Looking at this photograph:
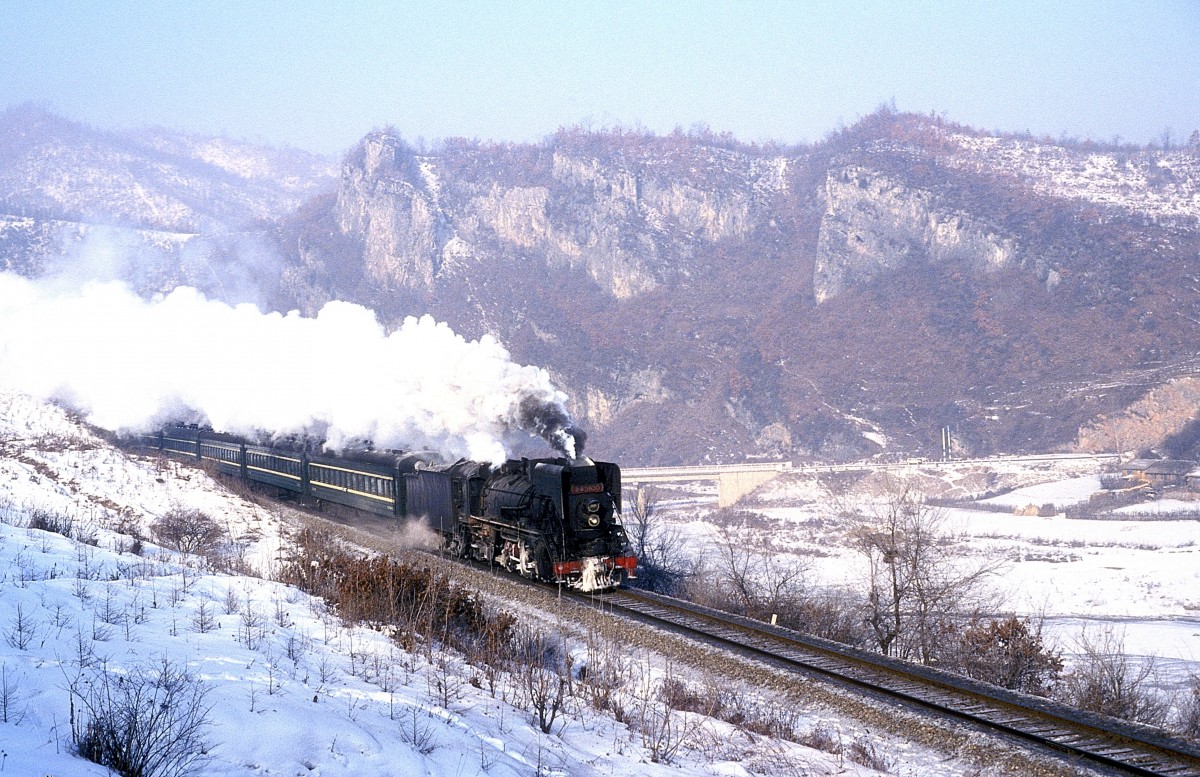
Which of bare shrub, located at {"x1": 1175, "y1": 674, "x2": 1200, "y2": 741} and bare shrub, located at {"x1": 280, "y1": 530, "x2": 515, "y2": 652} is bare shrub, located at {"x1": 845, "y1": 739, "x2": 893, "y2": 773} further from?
bare shrub, located at {"x1": 280, "y1": 530, "x2": 515, "y2": 652}

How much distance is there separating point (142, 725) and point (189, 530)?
24.0 m

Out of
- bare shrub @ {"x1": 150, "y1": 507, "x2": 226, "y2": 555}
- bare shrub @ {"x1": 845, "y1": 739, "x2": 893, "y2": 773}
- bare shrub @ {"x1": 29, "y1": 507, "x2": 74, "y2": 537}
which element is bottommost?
bare shrub @ {"x1": 150, "y1": 507, "x2": 226, "y2": 555}

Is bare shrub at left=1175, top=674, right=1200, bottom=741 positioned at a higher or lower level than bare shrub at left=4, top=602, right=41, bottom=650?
lower

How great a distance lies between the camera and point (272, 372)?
44250 mm

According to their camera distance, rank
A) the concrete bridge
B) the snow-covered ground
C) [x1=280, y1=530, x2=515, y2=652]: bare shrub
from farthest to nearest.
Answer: the concrete bridge, [x1=280, y1=530, x2=515, y2=652]: bare shrub, the snow-covered ground

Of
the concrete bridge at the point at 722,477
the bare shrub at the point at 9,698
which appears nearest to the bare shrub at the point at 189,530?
the bare shrub at the point at 9,698

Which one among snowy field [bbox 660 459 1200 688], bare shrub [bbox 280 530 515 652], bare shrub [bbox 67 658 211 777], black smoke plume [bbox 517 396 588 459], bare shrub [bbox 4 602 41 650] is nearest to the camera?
bare shrub [bbox 67 658 211 777]

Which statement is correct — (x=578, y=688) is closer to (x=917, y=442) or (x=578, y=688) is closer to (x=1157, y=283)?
(x=917, y=442)

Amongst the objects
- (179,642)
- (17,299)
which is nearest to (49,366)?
(17,299)

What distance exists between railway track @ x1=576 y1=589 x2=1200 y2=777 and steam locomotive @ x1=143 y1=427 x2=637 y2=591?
204 centimetres

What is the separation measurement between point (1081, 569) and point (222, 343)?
52.3m

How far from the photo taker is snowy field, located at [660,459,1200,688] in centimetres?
4144

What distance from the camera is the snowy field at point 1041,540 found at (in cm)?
4144

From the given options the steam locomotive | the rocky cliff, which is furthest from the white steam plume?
the rocky cliff
